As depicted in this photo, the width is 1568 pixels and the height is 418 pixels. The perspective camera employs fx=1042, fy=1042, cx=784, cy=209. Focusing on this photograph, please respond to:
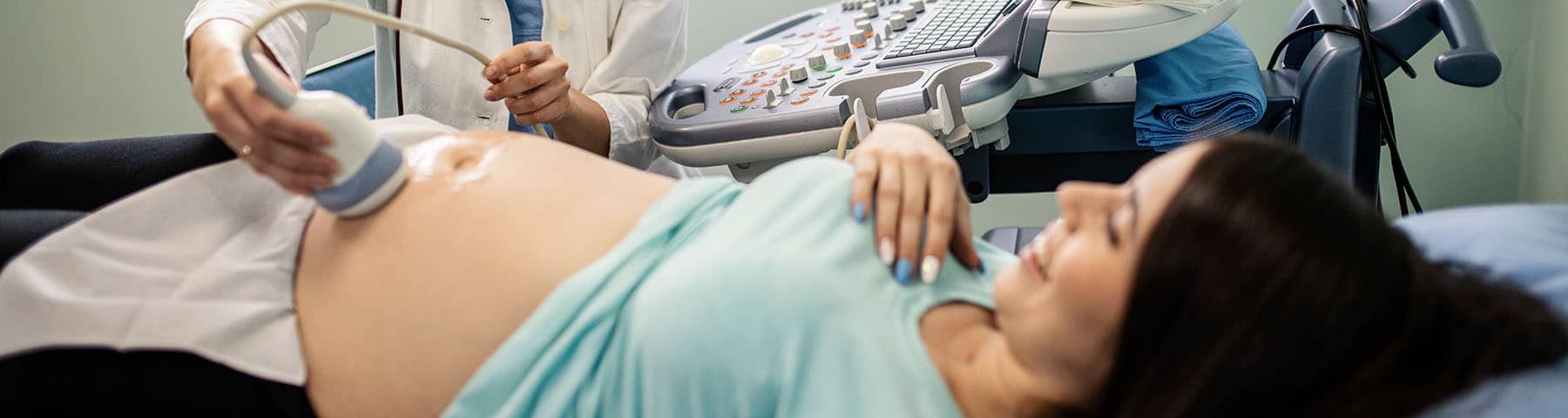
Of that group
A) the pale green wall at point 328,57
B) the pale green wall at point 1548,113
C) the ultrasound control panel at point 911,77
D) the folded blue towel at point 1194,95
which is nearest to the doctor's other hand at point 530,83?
the ultrasound control panel at point 911,77

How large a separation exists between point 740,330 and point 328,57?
221 centimetres

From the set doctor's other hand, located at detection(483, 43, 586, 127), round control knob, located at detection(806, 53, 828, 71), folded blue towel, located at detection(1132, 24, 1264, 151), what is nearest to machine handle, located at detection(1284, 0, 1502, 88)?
folded blue towel, located at detection(1132, 24, 1264, 151)

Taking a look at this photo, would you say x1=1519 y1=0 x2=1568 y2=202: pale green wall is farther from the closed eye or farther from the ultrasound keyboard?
the closed eye

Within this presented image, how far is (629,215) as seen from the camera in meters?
0.92

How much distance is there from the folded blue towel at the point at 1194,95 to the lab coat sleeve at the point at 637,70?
2.08 feet

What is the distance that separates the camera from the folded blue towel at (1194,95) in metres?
1.14

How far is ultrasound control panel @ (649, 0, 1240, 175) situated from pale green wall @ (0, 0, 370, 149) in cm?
159

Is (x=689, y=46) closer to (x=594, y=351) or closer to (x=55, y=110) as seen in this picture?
(x=55, y=110)

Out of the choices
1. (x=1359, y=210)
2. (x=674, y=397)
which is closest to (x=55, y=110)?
(x=674, y=397)

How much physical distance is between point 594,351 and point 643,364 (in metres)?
0.06

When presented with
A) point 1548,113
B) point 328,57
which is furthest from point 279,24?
point 1548,113

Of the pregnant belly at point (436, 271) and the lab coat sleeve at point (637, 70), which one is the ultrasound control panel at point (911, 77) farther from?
the pregnant belly at point (436, 271)

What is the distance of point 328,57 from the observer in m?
2.61

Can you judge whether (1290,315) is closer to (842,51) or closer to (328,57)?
(842,51)
